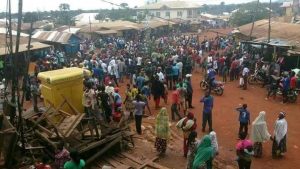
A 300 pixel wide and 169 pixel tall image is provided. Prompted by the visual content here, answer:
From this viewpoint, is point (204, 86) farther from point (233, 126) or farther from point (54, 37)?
point (54, 37)

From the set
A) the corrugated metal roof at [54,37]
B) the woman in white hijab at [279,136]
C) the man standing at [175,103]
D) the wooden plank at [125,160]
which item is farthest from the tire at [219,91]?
the corrugated metal roof at [54,37]

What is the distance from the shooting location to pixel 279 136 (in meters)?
10.5

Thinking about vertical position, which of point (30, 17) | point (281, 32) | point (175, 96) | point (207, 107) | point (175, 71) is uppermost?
point (30, 17)

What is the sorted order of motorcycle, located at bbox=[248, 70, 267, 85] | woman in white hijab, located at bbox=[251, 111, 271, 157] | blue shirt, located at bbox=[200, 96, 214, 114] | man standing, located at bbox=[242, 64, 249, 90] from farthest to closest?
motorcycle, located at bbox=[248, 70, 267, 85]
man standing, located at bbox=[242, 64, 249, 90]
blue shirt, located at bbox=[200, 96, 214, 114]
woman in white hijab, located at bbox=[251, 111, 271, 157]

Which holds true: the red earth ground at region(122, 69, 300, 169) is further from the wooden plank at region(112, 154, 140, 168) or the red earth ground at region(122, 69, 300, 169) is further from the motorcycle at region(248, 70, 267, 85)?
the wooden plank at region(112, 154, 140, 168)

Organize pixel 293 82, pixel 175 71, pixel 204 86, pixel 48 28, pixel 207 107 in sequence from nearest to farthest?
1. pixel 207 107
2. pixel 293 82
3. pixel 175 71
4. pixel 204 86
5. pixel 48 28

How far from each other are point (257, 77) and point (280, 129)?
10.6m

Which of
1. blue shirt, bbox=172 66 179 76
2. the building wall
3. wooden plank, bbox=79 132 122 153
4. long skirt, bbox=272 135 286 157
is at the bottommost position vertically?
long skirt, bbox=272 135 286 157

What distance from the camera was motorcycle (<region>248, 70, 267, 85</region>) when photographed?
65.9 feet

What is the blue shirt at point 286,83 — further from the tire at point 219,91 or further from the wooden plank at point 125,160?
the wooden plank at point 125,160

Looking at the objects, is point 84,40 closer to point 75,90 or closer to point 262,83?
point 262,83

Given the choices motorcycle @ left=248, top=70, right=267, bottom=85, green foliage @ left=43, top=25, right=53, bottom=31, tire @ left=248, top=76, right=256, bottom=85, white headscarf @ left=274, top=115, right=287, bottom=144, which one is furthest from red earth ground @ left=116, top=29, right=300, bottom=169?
green foliage @ left=43, top=25, right=53, bottom=31

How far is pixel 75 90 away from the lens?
1293 cm

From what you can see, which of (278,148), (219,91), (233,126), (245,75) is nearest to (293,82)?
(245,75)
